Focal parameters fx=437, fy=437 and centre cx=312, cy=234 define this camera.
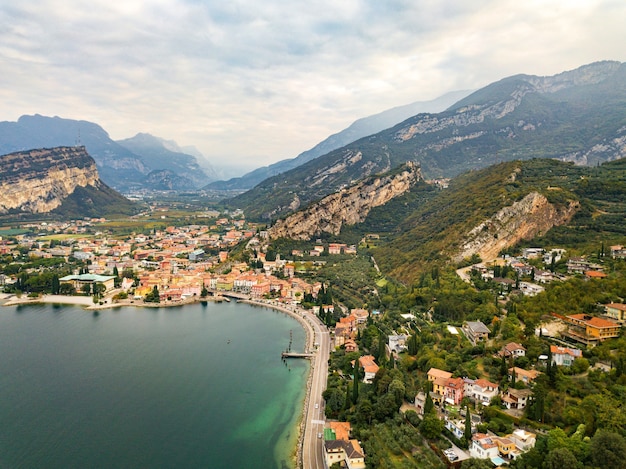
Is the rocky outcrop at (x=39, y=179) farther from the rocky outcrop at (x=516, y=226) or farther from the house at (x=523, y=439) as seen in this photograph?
the house at (x=523, y=439)

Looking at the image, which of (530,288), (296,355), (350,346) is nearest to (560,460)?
(530,288)

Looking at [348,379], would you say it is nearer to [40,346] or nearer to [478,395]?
[478,395]

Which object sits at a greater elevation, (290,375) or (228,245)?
(228,245)

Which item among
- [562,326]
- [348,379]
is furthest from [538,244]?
[348,379]

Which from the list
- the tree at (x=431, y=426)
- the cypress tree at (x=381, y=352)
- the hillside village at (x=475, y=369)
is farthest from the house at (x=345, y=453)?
the cypress tree at (x=381, y=352)

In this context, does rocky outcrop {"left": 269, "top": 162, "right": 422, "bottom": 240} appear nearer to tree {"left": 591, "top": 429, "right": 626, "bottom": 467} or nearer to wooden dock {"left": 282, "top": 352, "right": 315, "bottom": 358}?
wooden dock {"left": 282, "top": 352, "right": 315, "bottom": 358}

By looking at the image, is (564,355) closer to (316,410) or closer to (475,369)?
(475,369)
